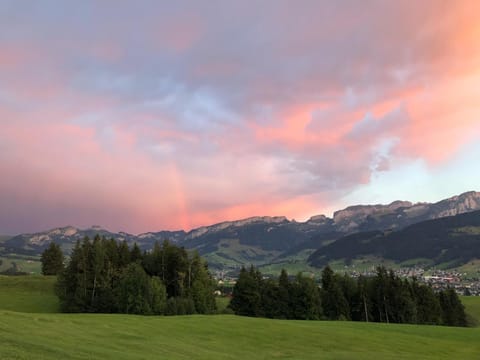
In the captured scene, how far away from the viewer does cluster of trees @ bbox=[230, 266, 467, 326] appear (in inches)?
4343

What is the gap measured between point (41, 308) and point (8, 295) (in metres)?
19.9

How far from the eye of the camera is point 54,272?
152 m

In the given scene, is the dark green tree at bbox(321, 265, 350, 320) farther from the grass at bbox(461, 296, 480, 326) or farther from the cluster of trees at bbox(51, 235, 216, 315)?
the grass at bbox(461, 296, 480, 326)

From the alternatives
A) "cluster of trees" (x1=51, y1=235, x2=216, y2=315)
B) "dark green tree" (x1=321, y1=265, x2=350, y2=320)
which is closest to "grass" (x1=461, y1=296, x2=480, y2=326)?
"dark green tree" (x1=321, y1=265, x2=350, y2=320)

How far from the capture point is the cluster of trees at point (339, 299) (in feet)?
362

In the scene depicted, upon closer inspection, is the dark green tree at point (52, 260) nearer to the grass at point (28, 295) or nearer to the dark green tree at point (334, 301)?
the grass at point (28, 295)

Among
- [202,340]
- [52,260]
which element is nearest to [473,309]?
[202,340]

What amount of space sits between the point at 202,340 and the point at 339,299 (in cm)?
7868

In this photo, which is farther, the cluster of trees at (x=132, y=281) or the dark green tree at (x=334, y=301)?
the dark green tree at (x=334, y=301)

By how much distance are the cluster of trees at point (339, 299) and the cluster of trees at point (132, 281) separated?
1368cm

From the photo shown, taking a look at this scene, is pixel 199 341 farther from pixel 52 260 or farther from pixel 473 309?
pixel 473 309

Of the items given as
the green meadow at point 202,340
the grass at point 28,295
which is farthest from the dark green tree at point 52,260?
the green meadow at point 202,340

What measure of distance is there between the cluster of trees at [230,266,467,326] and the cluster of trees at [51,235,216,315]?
13.7 metres

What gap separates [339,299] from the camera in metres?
114
